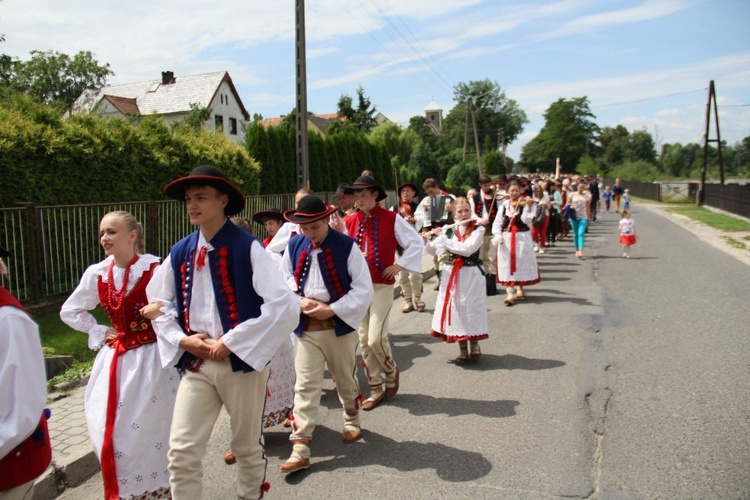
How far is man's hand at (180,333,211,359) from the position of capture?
314 cm

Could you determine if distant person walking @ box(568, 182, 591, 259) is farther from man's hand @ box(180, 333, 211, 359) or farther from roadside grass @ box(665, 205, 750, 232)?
man's hand @ box(180, 333, 211, 359)

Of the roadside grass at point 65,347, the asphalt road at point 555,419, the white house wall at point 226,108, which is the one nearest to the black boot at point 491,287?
the asphalt road at point 555,419

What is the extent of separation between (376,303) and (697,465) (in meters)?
2.77

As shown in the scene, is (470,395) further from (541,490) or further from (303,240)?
(303,240)

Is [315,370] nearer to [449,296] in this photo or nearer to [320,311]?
[320,311]

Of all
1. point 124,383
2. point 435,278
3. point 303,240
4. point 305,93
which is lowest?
point 435,278

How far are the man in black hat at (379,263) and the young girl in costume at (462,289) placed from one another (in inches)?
29.3

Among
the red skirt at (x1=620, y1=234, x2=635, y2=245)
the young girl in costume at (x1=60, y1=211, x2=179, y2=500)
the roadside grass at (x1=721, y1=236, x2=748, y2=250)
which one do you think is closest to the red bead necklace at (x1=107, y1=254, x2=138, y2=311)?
the young girl in costume at (x1=60, y1=211, x2=179, y2=500)

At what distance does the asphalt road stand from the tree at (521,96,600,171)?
3749 inches

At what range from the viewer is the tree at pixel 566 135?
326 ft

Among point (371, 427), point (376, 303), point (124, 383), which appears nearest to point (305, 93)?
point (376, 303)

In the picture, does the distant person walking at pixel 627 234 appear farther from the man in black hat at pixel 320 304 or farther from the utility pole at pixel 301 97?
the man in black hat at pixel 320 304

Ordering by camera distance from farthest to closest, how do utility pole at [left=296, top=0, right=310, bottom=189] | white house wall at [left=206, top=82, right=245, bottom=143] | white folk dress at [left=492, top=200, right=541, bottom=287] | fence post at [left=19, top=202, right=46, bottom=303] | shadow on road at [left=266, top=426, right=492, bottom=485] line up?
1. white house wall at [left=206, top=82, right=245, bottom=143]
2. utility pole at [left=296, top=0, right=310, bottom=189]
3. white folk dress at [left=492, top=200, right=541, bottom=287]
4. fence post at [left=19, top=202, right=46, bottom=303]
5. shadow on road at [left=266, top=426, right=492, bottom=485]

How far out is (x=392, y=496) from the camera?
3.81 meters
